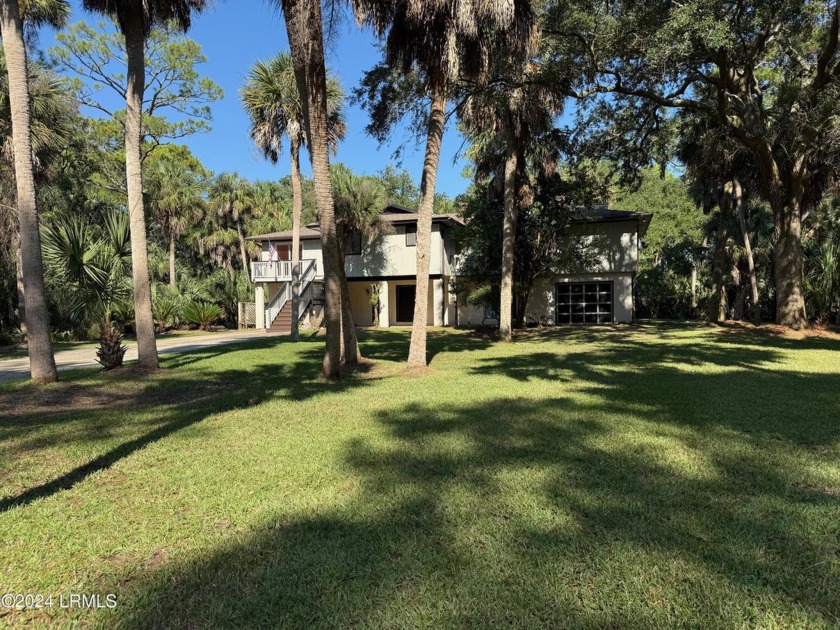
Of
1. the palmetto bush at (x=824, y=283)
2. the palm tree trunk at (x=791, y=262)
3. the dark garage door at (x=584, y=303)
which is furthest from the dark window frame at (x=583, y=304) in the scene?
the palm tree trunk at (x=791, y=262)

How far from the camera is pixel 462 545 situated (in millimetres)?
2955

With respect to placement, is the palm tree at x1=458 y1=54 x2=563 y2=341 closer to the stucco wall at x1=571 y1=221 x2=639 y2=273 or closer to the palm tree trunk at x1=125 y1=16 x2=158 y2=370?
the stucco wall at x1=571 y1=221 x2=639 y2=273

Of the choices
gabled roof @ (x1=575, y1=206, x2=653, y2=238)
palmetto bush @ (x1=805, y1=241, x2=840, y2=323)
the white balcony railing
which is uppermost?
gabled roof @ (x1=575, y1=206, x2=653, y2=238)

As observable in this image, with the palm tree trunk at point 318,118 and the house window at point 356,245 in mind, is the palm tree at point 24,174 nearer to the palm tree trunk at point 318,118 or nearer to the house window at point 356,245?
the palm tree trunk at point 318,118

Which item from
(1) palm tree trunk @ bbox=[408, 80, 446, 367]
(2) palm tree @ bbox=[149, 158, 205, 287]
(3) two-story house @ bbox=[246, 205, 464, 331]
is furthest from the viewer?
(2) palm tree @ bbox=[149, 158, 205, 287]

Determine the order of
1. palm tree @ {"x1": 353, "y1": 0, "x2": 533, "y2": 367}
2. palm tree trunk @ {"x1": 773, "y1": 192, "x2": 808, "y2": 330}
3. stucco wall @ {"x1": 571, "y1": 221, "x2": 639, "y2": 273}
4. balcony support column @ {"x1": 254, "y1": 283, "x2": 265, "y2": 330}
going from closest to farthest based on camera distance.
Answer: palm tree @ {"x1": 353, "y1": 0, "x2": 533, "y2": 367}
palm tree trunk @ {"x1": 773, "y1": 192, "x2": 808, "y2": 330}
stucco wall @ {"x1": 571, "y1": 221, "x2": 639, "y2": 273}
balcony support column @ {"x1": 254, "y1": 283, "x2": 265, "y2": 330}

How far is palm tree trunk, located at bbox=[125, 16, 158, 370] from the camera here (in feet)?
33.8

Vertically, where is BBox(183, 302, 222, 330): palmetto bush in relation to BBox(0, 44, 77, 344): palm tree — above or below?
below

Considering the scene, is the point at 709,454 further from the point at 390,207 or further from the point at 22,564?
the point at 390,207

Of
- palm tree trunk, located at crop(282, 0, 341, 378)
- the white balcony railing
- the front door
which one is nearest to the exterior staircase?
the white balcony railing

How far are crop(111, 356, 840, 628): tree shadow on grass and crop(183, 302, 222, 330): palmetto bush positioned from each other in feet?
76.3

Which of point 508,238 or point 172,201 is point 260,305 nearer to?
point 172,201

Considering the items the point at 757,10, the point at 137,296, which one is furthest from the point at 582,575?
the point at 757,10

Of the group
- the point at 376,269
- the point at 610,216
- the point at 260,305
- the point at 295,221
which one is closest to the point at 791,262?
the point at 610,216
